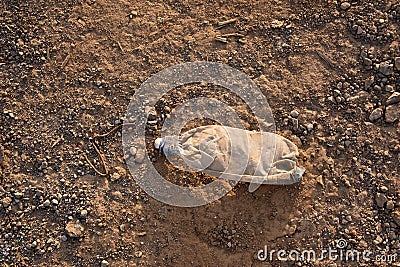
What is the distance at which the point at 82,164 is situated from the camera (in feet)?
11.1

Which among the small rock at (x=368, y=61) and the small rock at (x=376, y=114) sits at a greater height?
the small rock at (x=368, y=61)

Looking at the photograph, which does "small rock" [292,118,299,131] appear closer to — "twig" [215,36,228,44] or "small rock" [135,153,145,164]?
"twig" [215,36,228,44]

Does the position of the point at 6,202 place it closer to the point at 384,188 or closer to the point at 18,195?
the point at 18,195

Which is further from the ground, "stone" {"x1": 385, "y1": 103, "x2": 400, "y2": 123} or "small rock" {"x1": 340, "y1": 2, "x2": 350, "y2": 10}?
"small rock" {"x1": 340, "y1": 2, "x2": 350, "y2": 10}

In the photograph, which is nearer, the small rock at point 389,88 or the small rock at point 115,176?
the small rock at point 115,176

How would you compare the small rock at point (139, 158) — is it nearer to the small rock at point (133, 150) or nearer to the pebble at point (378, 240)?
the small rock at point (133, 150)

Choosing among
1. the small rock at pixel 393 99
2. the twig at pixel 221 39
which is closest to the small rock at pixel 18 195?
the twig at pixel 221 39

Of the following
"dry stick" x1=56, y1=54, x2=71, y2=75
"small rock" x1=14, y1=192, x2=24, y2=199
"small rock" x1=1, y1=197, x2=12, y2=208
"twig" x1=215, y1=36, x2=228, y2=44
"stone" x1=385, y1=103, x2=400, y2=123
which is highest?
"twig" x1=215, y1=36, x2=228, y2=44

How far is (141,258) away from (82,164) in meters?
0.79

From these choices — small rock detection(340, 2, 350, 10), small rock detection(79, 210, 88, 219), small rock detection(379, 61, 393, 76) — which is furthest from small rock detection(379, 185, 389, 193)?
small rock detection(79, 210, 88, 219)

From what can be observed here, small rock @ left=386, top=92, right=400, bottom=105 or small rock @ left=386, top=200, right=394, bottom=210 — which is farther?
small rock @ left=386, top=92, right=400, bottom=105

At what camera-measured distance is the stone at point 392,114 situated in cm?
342

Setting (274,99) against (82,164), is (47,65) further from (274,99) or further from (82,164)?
(274,99)

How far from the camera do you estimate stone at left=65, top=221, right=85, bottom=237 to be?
3252 mm
